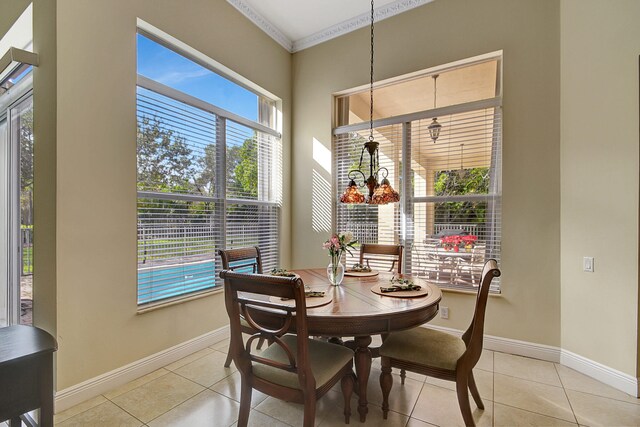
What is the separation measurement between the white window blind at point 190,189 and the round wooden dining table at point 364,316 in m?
1.43

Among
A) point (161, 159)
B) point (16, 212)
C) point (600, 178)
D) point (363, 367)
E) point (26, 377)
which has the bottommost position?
point (363, 367)

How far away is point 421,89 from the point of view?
132 inches

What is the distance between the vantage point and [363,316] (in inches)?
62.6

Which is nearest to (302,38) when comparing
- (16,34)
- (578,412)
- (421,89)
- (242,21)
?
(242,21)

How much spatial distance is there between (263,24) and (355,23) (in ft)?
3.64

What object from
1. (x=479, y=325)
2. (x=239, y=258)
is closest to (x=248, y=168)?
(x=239, y=258)

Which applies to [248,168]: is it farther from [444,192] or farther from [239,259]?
[444,192]

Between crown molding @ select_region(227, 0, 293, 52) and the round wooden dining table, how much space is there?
3152 millimetres

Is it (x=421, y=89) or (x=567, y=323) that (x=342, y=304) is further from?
(x=421, y=89)

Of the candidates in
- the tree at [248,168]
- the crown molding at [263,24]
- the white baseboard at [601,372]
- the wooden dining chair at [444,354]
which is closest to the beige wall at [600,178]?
the white baseboard at [601,372]

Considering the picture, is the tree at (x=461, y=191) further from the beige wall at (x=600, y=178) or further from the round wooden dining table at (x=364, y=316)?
the round wooden dining table at (x=364, y=316)

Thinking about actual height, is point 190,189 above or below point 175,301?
above

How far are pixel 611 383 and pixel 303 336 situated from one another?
253cm

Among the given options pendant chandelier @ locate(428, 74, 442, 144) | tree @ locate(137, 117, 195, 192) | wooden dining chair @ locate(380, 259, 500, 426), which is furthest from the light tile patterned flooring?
pendant chandelier @ locate(428, 74, 442, 144)
